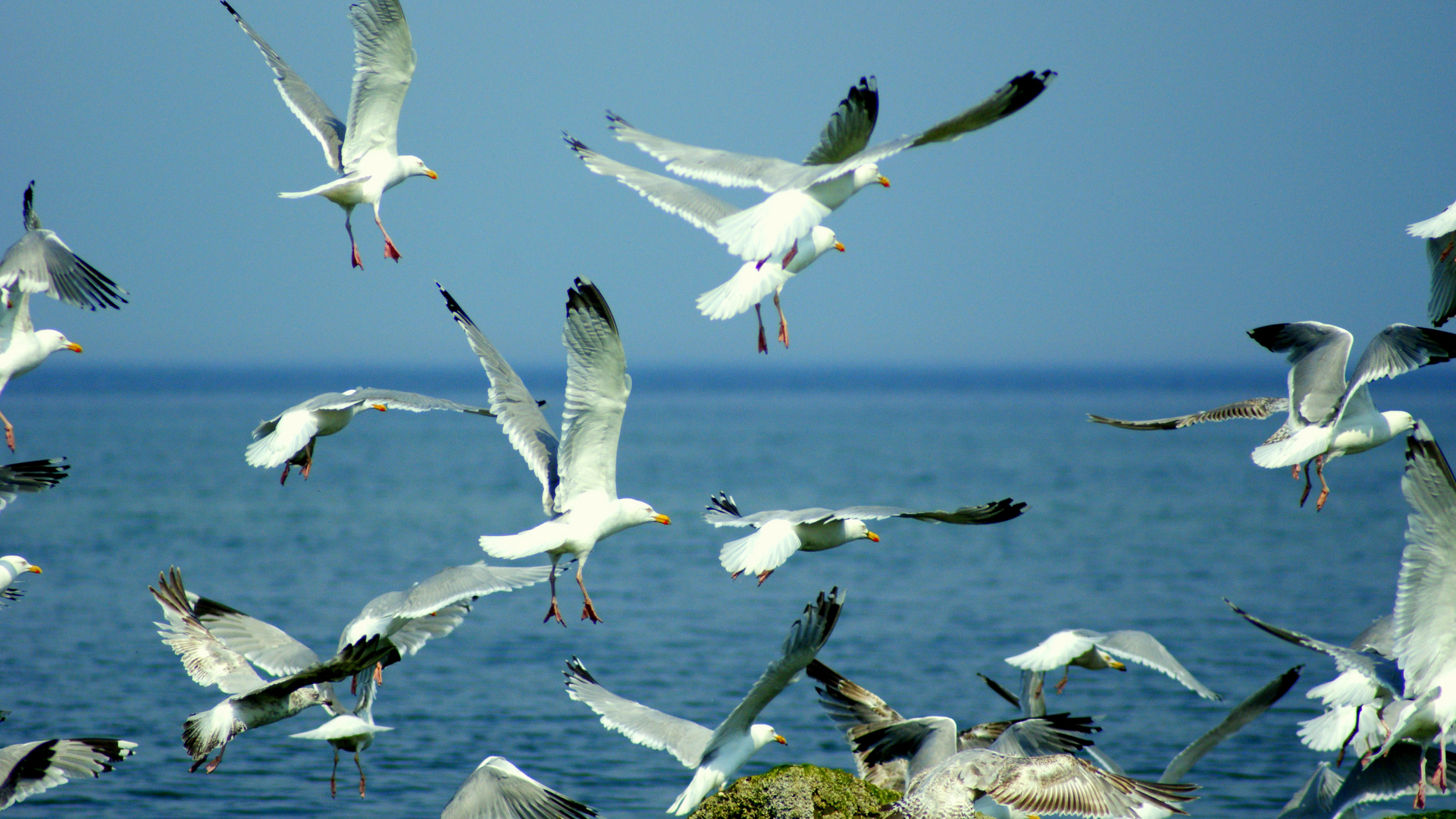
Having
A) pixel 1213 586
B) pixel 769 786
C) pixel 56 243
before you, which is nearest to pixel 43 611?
pixel 56 243

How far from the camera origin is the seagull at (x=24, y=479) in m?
Answer: 8.55

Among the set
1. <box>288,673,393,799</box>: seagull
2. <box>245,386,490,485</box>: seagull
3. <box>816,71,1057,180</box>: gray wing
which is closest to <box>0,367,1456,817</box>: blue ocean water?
<box>288,673,393,799</box>: seagull

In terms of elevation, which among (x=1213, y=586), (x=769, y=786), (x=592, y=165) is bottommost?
(x=1213, y=586)

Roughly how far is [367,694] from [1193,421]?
5.83 meters

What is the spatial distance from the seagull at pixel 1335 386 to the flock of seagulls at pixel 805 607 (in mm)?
15

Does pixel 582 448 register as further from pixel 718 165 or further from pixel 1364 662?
pixel 1364 662

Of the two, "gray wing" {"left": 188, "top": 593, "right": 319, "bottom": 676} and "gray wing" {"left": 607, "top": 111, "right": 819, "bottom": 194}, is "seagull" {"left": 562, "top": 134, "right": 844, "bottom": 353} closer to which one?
"gray wing" {"left": 607, "top": 111, "right": 819, "bottom": 194}

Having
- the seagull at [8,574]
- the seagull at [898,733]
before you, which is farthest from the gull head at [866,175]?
the seagull at [8,574]

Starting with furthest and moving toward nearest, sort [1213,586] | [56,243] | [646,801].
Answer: [1213,586] < [646,801] < [56,243]

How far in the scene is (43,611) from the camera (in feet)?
61.6

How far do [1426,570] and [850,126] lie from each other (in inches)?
148

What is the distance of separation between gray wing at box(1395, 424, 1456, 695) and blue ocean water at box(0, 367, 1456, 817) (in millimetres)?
3959

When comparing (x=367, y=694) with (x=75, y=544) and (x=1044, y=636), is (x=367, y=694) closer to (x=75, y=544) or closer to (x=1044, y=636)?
(x=1044, y=636)

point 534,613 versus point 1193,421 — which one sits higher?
point 1193,421
